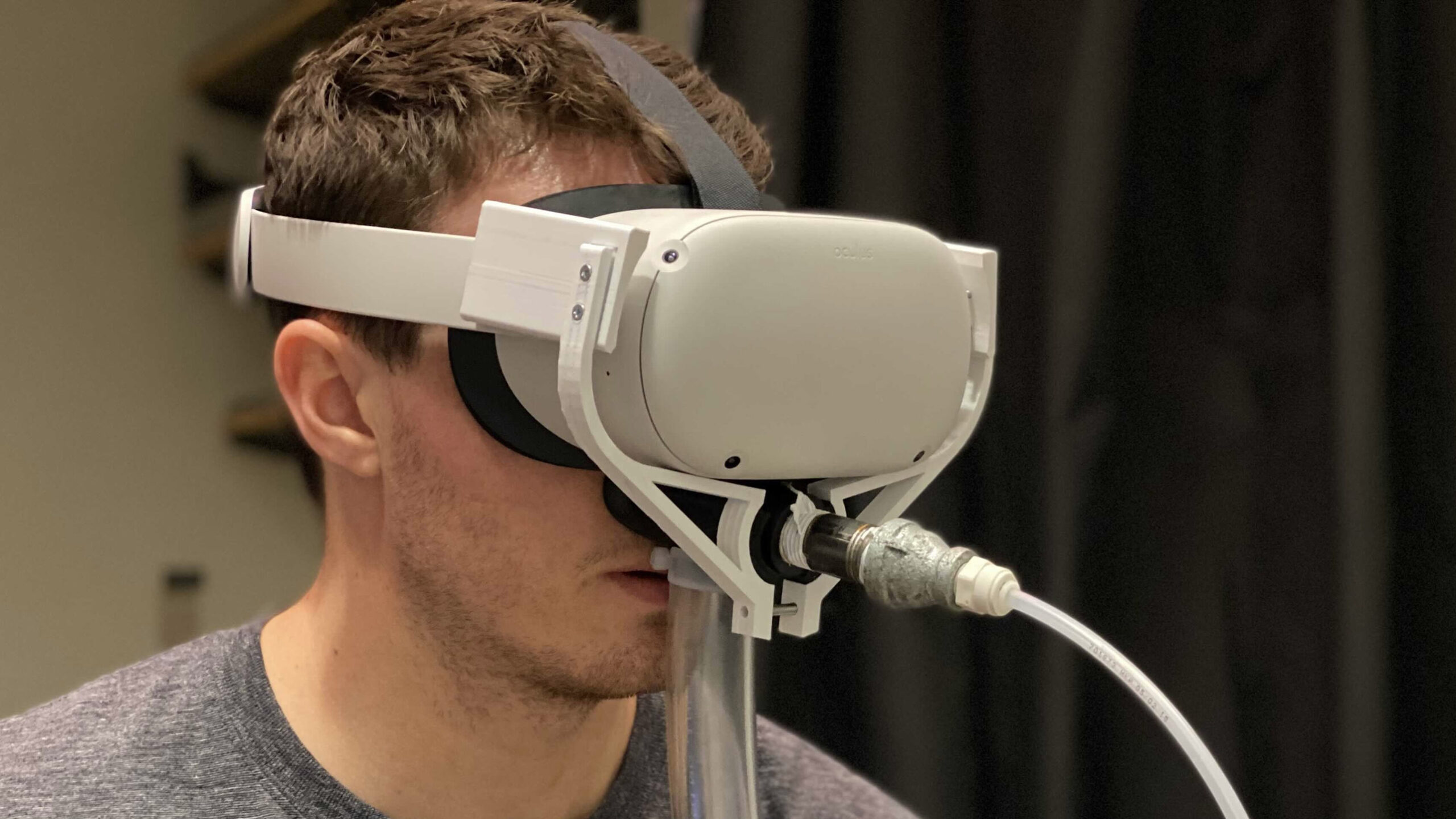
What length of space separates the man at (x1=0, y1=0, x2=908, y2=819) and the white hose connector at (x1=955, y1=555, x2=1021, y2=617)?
256 mm

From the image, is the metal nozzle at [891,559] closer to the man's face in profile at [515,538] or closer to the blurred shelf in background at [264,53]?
the man's face in profile at [515,538]

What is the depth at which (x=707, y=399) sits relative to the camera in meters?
0.55

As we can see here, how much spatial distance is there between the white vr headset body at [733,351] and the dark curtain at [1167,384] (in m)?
0.41

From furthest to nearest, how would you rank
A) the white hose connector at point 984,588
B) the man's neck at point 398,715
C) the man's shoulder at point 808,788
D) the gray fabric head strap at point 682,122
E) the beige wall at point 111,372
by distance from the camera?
the beige wall at point 111,372 < the man's shoulder at point 808,788 < the man's neck at point 398,715 < the gray fabric head strap at point 682,122 < the white hose connector at point 984,588

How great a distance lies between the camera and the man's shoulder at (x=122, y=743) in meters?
0.73

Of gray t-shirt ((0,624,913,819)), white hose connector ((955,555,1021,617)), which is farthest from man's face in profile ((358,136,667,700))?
white hose connector ((955,555,1021,617))

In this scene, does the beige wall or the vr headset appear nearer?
the vr headset

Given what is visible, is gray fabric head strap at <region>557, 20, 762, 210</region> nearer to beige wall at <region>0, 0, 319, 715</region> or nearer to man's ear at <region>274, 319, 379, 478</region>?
man's ear at <region>274, 319, 379, 478</region>

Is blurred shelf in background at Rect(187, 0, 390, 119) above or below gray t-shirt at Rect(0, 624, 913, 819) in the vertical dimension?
above

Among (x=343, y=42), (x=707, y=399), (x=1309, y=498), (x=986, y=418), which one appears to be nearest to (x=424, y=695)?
(x=707, y=399)

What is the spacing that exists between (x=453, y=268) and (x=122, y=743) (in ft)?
1.36

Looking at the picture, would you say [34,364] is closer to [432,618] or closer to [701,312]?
[432,618]

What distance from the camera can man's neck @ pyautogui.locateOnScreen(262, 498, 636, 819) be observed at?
2.57 ft

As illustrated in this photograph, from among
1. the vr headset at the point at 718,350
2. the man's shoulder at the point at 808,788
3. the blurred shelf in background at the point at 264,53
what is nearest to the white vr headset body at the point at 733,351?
the vr headset at the point at 718,350
